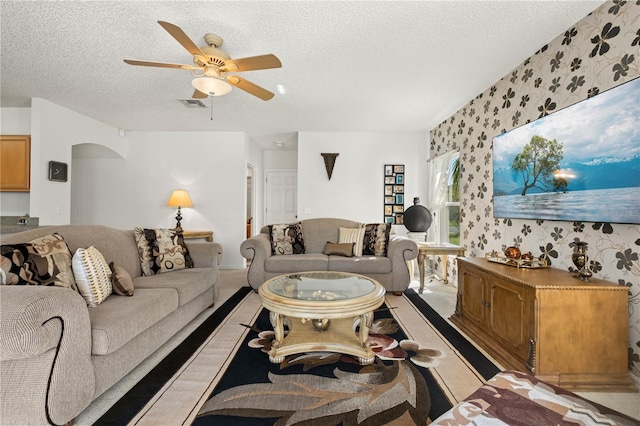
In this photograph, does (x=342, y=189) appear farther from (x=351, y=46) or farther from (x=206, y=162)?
(x=351, y=46)

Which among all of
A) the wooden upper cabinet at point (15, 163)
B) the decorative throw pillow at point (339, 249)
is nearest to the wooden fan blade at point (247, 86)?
the decorative throw pillow at point (339, 249)

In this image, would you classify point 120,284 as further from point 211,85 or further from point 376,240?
point 376,240

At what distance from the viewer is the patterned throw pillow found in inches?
60.3

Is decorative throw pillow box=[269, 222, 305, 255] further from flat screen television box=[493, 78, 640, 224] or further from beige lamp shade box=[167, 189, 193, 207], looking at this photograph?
flat screen television box=[493, 78, 640, 224]

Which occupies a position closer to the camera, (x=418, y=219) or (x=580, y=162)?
(x=580, y=162)

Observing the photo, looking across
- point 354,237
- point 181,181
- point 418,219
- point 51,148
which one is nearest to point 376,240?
point 354,237

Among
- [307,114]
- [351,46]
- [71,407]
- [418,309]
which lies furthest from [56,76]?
[418,309]

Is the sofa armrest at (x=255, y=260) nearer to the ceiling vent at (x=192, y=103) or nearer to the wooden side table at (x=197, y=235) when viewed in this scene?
the wooden side table at (x=197, y=235)

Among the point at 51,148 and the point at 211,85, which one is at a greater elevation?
the point at 211,85

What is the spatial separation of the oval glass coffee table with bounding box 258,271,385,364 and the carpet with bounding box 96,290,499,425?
88 mm

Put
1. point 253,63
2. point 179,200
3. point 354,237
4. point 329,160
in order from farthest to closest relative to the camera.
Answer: point 329,160 → point 179,200 → point 354,237 → point 253,63

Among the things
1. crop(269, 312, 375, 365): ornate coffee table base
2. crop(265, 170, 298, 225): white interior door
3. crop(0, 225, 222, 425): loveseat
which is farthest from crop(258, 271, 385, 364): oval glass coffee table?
crop(265, 170, 298, 225): white interior door

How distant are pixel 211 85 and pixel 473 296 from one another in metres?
2.87

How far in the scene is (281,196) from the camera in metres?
6.53
